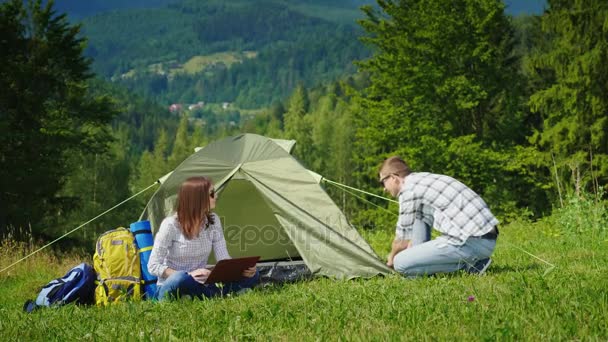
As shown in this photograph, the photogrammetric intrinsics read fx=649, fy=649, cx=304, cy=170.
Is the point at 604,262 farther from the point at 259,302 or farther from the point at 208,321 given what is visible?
the point at 208,321

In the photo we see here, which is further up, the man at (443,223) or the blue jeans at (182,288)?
the man at (443,223)

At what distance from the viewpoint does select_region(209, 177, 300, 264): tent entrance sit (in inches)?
347

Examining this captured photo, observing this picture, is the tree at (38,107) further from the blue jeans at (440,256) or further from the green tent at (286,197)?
the blue jeans at (440,256)

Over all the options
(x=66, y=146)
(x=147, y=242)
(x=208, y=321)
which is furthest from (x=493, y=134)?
(x=208, y=321)

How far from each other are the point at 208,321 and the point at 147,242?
2.11 meters

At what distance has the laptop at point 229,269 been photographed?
5.30 meters

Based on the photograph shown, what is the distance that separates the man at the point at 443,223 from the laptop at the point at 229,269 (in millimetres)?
1430

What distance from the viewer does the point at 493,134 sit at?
2277 centimetres

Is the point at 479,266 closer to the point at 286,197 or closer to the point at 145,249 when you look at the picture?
the point at 286,197

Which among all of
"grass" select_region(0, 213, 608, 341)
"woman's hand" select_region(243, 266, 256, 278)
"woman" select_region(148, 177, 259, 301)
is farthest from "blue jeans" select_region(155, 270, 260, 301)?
"grass" select_region(0, 213, 608, 341)

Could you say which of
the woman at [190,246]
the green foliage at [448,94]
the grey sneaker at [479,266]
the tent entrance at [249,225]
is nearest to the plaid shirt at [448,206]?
the grey sneaker at [479,266]

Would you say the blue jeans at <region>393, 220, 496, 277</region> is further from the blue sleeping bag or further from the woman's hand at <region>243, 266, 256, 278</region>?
the blue sleeping bag

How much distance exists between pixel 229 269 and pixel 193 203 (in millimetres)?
650

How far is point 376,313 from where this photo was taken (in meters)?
4.07
